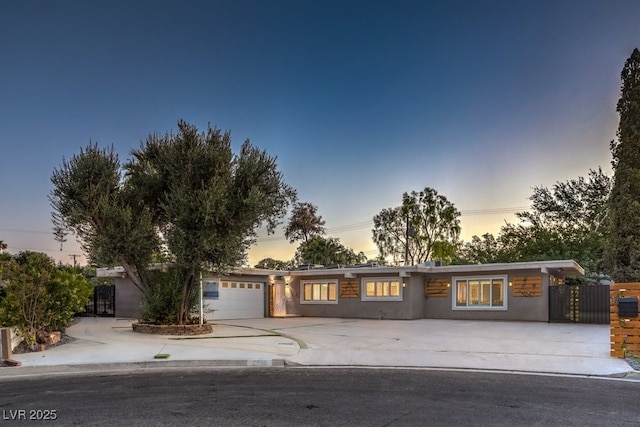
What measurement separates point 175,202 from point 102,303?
13.2m

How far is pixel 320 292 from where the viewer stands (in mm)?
25078

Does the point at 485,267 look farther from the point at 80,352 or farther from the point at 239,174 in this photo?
the point at 80,352

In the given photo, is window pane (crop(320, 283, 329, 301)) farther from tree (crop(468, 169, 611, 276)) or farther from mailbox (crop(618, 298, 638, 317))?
mailbox (crop(618, 298, 638, 317))

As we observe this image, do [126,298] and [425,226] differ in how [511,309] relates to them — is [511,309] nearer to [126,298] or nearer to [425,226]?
[126,298]

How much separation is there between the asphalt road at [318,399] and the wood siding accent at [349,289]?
15343 mm

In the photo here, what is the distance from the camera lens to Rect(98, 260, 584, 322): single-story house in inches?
786

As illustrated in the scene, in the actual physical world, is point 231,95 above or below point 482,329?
above

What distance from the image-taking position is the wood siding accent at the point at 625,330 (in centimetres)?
944

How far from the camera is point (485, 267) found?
20.4 metres

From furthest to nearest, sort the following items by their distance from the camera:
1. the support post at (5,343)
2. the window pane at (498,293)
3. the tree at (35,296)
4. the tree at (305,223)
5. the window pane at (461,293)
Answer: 1. the tree at (305,223)
2. the window pane at (461,293)
3. the window pane at (498,293)
4. the tree at (35,296)
5. the support post at (5,343)

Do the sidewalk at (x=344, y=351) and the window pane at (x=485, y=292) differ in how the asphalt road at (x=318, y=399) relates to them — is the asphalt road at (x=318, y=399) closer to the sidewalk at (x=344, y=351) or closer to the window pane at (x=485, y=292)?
the sidewalk at (x=344, y=351)

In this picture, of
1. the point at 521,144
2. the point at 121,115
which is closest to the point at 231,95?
the point at 121,115

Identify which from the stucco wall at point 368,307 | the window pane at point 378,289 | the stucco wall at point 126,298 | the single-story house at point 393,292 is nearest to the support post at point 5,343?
the single-story house at point 393,292

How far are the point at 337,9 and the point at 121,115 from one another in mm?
8909
